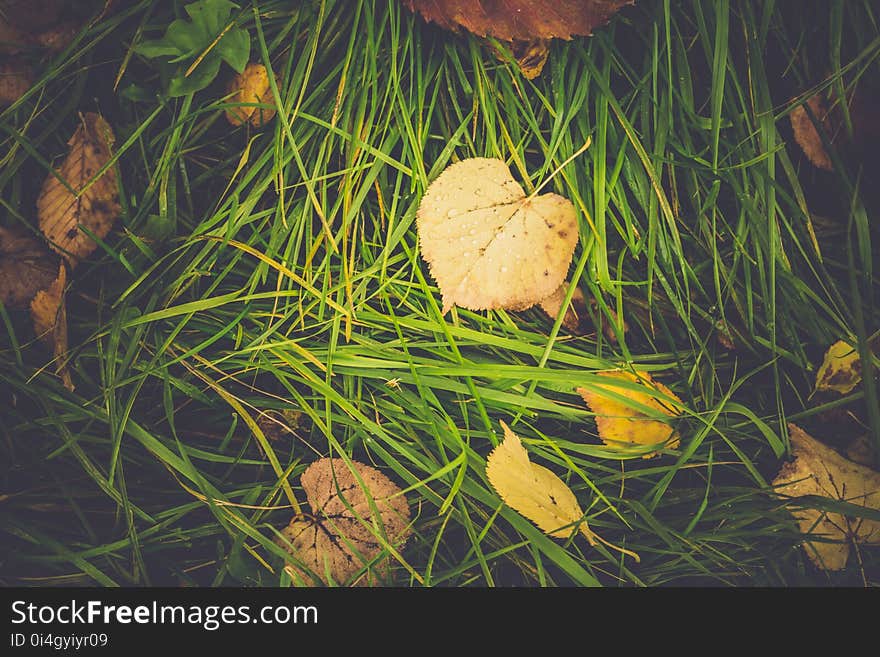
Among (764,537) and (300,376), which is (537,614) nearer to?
(764,537)

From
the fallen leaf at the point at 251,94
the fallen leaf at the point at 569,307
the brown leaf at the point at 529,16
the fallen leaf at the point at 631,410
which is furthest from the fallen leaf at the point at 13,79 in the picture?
the fallen leaf at the point at 631,410

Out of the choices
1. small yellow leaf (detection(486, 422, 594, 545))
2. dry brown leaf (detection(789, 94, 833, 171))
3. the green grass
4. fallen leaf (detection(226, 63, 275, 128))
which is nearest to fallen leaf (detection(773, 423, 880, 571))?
the green grass

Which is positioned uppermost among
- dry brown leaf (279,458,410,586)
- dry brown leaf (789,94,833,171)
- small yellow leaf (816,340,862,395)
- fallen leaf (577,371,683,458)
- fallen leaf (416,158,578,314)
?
dry brown leaf (789,94,833,171)

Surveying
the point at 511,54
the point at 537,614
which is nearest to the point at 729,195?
the point at 511,54

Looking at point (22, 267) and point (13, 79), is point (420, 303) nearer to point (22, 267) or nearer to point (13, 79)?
point (22, 267)

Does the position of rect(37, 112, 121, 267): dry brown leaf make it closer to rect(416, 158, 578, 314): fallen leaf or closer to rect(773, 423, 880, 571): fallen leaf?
rect(416, 158, 578, 314): fallen leaf
